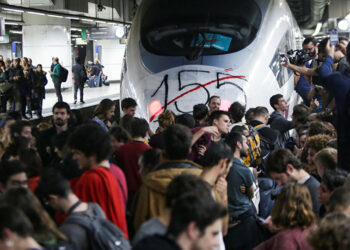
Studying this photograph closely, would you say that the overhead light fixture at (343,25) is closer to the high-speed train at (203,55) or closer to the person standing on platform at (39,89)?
the person standing on platform at (39,89)

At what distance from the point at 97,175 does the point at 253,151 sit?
3546 mm

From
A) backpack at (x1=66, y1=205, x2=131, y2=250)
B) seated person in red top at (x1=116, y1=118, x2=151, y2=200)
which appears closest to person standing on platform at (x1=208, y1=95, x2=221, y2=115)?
seated person in red top at (x1=116, y1=118, x2=151, y2=200)

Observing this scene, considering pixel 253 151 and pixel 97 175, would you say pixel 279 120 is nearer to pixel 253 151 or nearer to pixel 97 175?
pixel 253 151

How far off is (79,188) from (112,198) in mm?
245

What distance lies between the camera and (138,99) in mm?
11570

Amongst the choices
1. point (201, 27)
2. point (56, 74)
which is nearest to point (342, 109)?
point (201, 27)

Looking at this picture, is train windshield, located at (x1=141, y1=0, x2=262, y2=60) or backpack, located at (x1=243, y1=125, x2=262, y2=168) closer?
backpack, located at (x1=243, y1=125, x2=262, y2=168)

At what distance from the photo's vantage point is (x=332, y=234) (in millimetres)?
3564

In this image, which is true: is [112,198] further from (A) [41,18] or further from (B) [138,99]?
(A) [41,18]

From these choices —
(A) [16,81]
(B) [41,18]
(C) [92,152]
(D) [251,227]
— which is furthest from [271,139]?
(B) [41,18]

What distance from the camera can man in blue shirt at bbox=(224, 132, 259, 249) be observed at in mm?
6297

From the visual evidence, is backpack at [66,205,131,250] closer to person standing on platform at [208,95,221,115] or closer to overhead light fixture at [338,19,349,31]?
person standing on platform at [208,95,221,115]

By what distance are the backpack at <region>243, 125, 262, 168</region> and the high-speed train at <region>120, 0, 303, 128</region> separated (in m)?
2.84

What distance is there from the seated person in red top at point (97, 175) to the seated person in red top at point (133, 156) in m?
1.39
